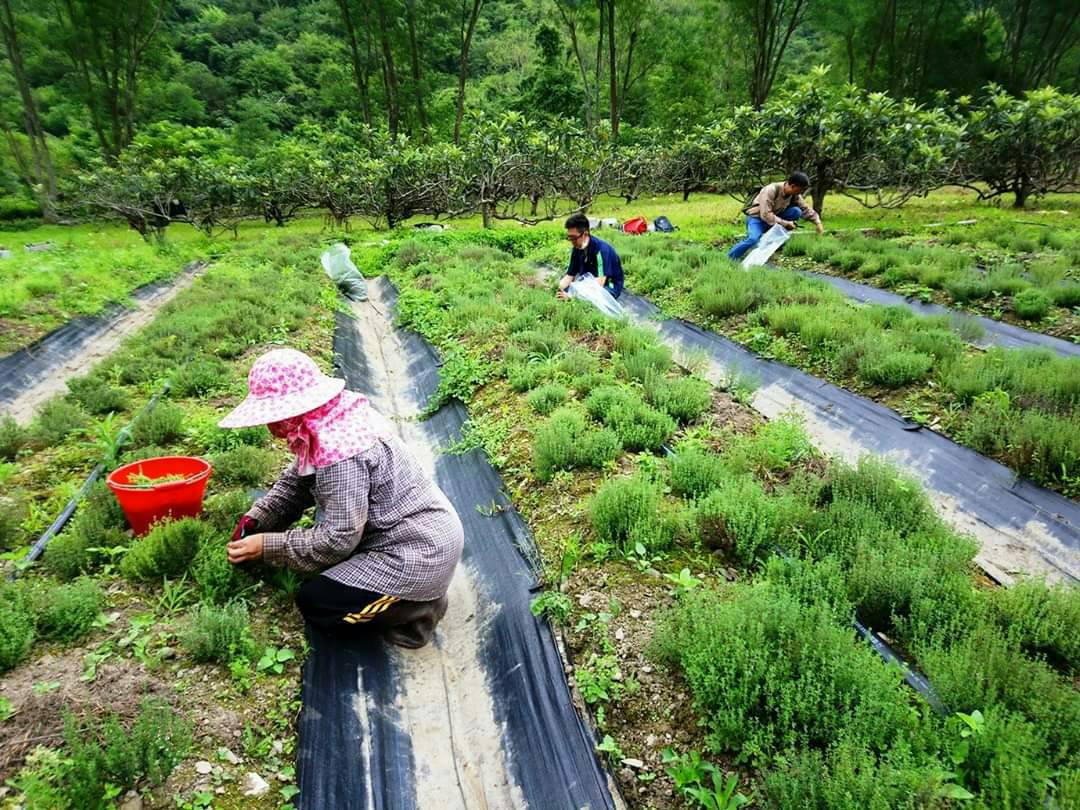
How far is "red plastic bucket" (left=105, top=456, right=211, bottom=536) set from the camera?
305cm

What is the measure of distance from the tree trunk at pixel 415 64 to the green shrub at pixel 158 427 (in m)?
29.0

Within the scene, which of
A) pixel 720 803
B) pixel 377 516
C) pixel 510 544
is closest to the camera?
pixel 720 803

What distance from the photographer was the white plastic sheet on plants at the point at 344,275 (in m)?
10.8

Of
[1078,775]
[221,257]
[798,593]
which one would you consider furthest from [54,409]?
[221,257]

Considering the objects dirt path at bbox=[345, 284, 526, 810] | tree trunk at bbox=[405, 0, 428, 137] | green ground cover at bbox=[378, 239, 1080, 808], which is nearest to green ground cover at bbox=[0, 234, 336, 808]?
dirt path at bbox=[345, 284, 526, 810]

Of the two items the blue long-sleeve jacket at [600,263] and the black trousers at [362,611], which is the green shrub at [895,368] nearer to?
the blue long-sleeve jacket at [600,263]

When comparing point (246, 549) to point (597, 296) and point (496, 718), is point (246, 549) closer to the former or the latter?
point (496, 718)

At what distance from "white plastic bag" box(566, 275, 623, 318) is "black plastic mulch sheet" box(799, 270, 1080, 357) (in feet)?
11.0

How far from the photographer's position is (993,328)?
21.2ft

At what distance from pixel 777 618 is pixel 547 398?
2818 millimetres

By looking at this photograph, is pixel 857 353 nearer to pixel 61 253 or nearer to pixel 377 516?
pixel 377 516

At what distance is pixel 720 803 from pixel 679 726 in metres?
0.39

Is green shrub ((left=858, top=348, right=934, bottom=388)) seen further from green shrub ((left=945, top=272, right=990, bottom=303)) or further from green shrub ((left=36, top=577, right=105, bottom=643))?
green shrub ((left=36, top=577, right=105, bottom=643))

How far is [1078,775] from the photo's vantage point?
156 cm
